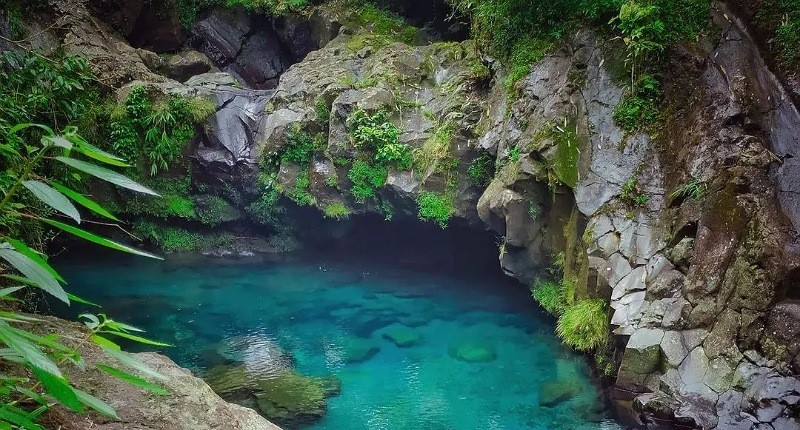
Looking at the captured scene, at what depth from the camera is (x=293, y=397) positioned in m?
6.43

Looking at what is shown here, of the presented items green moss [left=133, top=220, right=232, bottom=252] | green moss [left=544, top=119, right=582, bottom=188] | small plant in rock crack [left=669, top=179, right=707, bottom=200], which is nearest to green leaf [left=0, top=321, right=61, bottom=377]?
small plant in rock crack [left=669, top=179, right=707, bottom=200]

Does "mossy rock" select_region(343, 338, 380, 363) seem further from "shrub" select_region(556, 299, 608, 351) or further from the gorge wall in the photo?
"shrub" select_region(556, 299, 608, 351)

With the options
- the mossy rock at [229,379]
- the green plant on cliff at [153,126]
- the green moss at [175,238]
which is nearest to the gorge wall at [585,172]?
the green moss at [175,238]

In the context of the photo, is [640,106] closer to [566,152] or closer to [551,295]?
[566,152]

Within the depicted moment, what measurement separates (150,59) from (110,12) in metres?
2.10

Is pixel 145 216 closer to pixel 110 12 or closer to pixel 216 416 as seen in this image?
pixel 110 12

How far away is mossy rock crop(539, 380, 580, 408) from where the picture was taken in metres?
6.50

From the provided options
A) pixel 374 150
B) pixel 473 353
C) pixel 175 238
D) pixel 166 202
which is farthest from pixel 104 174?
pixel 175 238

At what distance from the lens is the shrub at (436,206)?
9.80m

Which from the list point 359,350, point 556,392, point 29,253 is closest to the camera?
point 29,253

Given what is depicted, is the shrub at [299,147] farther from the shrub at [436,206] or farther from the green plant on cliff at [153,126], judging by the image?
the shrub at [436,206]

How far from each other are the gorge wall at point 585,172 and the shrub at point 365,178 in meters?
0.04

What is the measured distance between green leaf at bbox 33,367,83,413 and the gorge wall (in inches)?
231

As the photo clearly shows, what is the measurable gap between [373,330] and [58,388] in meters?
7.83
